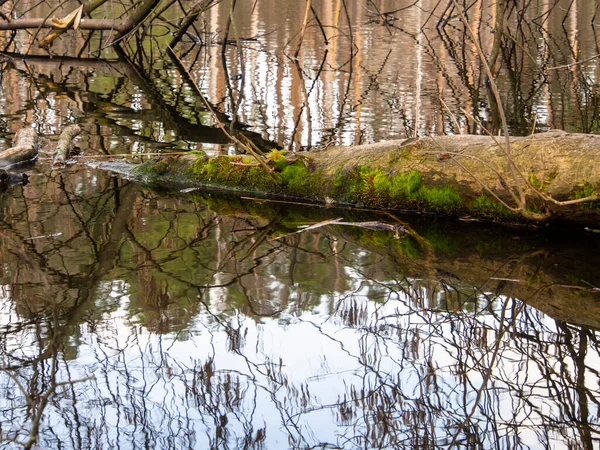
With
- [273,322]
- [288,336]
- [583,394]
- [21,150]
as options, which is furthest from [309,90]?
[583,394]

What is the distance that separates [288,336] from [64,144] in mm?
4437

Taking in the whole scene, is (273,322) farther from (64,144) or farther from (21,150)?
(64,144)

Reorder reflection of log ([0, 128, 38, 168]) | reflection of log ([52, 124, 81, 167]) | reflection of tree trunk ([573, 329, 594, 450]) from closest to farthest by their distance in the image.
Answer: reflection of tree trunk ([573, 329, 594, 450]), reflection of log ([0, 128, 38, 168]), reflection of log ([52, 124, 81, 167])

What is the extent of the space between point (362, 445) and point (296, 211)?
316 centimetres

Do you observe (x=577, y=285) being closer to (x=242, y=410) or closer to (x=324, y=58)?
(x=242, y=410)

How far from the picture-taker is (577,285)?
13.9 ft

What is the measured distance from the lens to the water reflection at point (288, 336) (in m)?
2.87

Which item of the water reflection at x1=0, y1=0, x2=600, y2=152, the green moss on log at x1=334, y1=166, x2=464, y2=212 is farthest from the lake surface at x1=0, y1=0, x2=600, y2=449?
the water reflection at x1=0, y1=0, x2=600, y2=152

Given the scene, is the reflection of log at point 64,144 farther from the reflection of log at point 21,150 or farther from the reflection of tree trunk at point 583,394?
the reflection of tree trunk at point 583,394

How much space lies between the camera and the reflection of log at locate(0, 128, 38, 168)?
271 inches

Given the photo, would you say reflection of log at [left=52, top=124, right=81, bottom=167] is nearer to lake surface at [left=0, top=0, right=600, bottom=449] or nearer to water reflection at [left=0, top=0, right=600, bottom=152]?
lake surface at [left=0, top=0, right=600, bottom=449]

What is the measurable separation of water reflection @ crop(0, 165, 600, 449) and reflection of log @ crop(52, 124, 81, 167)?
167cm

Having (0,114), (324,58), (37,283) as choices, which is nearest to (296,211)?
(37,283)

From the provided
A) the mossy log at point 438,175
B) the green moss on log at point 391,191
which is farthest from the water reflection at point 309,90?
the green moss on log at point 391,191
